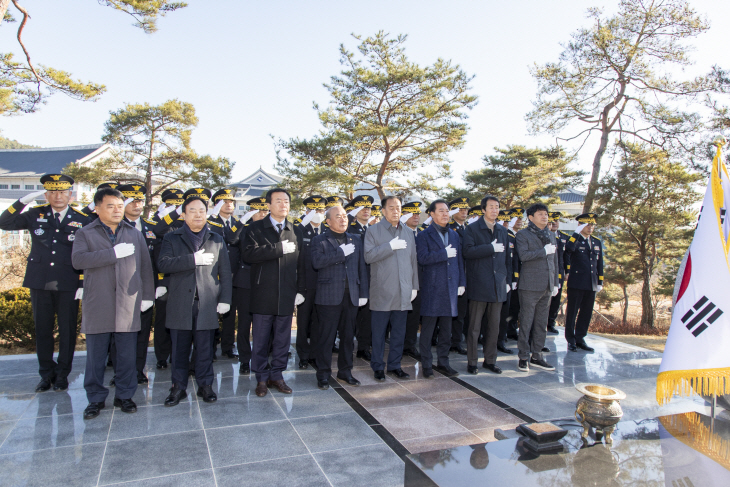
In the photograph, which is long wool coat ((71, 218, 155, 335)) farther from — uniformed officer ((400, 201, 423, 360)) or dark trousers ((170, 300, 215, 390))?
uniformed officer ((400, 201, 423, 360))

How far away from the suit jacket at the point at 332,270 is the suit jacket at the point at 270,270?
0.74ft

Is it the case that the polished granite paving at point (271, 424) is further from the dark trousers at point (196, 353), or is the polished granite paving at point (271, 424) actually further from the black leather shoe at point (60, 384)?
the dark trousers at point (196, 353)

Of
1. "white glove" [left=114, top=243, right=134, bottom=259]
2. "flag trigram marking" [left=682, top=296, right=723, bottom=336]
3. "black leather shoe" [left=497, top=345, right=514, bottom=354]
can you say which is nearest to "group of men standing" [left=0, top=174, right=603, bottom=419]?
"white glove" [left=114, top=243, right=134, bottom=259]

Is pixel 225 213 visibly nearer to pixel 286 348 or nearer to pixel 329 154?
pixel 286 348

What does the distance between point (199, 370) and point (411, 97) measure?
11.7 metres

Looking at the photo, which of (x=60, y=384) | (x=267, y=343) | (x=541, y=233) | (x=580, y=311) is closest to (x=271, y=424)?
(x=267, y=343)

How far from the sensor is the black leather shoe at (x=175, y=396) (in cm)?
354

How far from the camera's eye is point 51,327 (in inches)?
151

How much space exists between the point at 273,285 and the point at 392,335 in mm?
1352

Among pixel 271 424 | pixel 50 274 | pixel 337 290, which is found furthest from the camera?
pixel 337 290

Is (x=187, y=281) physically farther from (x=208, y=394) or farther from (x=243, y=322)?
(x=243, y=322)

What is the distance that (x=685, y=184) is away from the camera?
11.8 meters

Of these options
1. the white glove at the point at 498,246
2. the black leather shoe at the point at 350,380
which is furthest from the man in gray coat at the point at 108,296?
the white glove at the point at 498,246

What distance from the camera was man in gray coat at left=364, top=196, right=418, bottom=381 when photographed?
14.0ft
